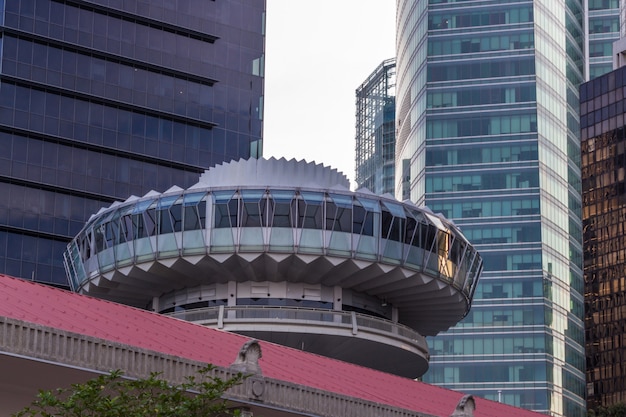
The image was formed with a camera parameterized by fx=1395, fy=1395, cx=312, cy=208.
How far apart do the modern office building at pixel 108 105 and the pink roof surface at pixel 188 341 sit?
85374 mm

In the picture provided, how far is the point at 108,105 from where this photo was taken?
15212 cm

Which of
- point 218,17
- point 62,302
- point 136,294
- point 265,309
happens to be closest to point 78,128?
point 218,17

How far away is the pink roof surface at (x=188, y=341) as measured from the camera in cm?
4566

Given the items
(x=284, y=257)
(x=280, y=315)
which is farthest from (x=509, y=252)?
(x=284, y=257)

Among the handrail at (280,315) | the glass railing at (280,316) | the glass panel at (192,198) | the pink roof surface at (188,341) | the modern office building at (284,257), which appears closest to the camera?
the pink roof surface at (188,341)

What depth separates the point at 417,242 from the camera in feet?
304

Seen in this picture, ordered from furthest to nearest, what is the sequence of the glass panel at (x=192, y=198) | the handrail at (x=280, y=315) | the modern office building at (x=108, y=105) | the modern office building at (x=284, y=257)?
the modern office building at (x=108, y=105)
the glass panel at (x=192, y=198)
the modern office building at (x=284, y=257)
the handrail at (x=280, y=315)

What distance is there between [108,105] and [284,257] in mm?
67902

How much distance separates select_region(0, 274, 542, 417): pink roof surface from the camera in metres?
45.7

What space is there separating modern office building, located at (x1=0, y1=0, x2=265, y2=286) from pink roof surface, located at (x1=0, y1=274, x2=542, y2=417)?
85.4 m

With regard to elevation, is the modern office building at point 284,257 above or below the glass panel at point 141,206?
below

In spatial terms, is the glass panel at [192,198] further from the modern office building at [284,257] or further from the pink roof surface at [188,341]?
the pink roof surface at [188,341]

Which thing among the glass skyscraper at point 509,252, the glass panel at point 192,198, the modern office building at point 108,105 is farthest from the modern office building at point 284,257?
the glass skyscraper at point 509,252

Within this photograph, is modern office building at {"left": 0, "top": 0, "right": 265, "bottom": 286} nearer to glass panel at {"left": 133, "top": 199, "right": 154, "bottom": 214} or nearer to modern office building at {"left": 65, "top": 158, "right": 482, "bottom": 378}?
glass panel at {"left": 133, "top": 199, "right": 154, "bottom": 214}
